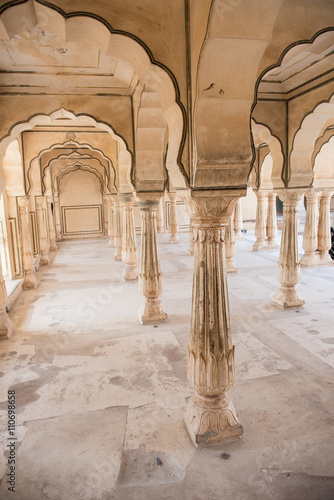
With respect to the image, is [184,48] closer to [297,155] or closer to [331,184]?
[297,155]

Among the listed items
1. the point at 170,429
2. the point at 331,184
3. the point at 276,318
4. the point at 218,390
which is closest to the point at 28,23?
the point at 218,390

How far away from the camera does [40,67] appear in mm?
4453

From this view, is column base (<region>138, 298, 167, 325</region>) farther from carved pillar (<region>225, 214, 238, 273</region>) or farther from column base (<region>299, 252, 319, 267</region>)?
column base (<region>299, 252, 319, 267</region>)

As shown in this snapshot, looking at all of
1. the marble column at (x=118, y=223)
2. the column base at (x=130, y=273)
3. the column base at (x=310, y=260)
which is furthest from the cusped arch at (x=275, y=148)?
the marble column at (x=118, y=223)

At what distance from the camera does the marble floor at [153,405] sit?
265cm

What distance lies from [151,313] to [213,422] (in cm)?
295

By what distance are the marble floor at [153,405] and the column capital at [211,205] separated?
1911mm

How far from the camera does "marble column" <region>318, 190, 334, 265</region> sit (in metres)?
10.4

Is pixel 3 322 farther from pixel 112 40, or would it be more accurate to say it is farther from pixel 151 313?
pixel 112 40

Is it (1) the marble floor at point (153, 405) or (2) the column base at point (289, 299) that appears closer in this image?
(1) the marble floor at point (153, 405)

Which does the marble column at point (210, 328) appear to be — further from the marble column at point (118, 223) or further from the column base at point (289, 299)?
the marble column at point (118, 223)

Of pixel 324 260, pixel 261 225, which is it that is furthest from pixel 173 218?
pixel 324 260

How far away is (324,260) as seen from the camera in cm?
1038

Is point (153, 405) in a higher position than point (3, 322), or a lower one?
lower
